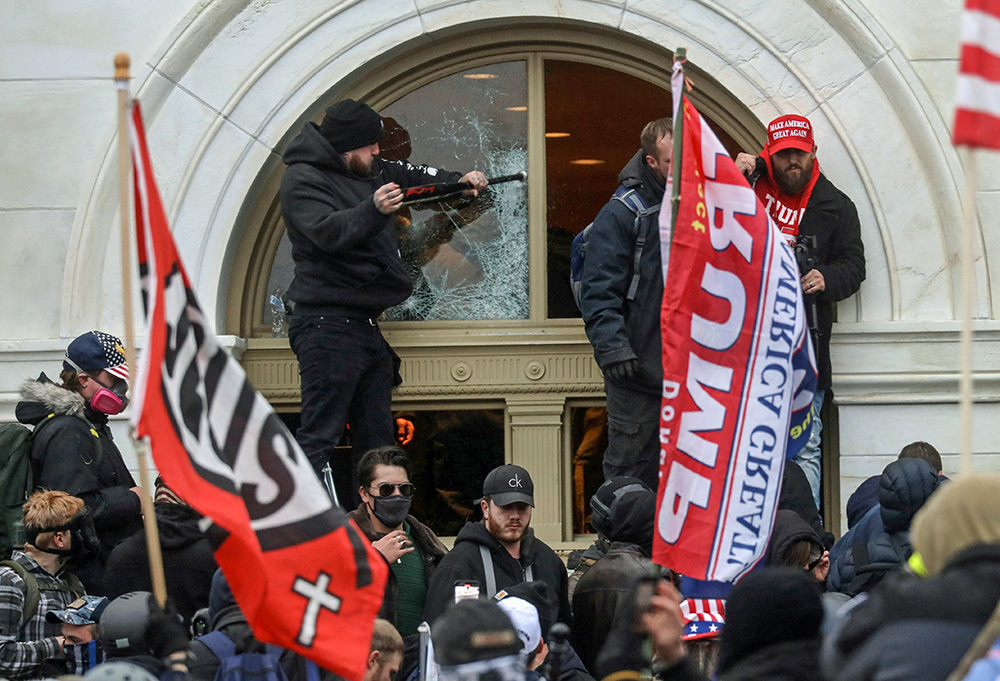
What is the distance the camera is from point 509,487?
21.2 feet

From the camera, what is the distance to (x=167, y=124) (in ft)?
28.1

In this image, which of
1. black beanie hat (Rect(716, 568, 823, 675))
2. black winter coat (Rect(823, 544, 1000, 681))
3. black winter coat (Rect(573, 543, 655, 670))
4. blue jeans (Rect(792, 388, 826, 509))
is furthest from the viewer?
blue jeans (Rect(792, 388, 826, 509))

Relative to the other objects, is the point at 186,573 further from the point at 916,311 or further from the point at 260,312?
the point at 916,311

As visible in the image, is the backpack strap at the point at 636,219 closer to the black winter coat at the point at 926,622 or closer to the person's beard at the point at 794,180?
the person's beard at the point at 794,180

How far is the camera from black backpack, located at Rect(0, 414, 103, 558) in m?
7.14

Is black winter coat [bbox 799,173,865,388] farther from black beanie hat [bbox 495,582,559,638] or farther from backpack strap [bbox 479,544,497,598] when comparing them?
black beanie hat [bbox 495,582,559,638]

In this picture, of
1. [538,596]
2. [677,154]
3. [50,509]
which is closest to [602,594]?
[538,596]

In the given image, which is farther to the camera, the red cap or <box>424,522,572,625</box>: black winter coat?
the red cap

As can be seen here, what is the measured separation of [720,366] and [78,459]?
3.22 m

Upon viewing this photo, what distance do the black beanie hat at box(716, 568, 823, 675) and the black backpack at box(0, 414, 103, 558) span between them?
404 centimetres

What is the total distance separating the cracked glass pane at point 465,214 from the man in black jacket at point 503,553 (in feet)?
8.05

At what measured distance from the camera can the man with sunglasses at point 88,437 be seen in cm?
703

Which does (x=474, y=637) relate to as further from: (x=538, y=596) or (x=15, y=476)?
(x=15, y=476)

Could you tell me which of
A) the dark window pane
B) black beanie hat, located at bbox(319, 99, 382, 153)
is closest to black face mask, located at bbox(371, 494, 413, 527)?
black beanie hat, located at bbox(319, 99, 382, 153)
